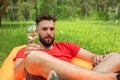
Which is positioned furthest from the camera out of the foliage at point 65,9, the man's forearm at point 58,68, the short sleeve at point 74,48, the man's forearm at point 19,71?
the foliage at point 65,9

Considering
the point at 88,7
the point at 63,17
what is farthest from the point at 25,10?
the point at 88,7

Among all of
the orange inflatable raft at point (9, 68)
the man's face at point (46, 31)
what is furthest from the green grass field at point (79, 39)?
the man's face at point (46, 31)

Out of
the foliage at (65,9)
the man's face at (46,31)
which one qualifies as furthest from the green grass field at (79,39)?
the foliage at (65,9)

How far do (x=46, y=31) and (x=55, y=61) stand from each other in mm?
936

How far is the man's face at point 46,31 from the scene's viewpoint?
3879 mm

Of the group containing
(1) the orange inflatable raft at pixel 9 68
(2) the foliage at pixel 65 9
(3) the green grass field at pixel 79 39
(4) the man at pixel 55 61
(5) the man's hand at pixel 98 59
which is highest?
(4) the man at pixel 55 61

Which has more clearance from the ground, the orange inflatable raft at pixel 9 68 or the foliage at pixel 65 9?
the orange inflatable raft at pixel 9 68

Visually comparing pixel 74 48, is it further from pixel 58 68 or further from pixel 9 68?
pixel 58 68

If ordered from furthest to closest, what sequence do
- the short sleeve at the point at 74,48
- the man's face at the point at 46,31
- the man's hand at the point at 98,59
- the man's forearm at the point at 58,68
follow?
the short sleeve at the point at 74,48
the man's face at the point at 46,31
the man's hand at the point at 98,59
the man's forearm at the point at 58,68

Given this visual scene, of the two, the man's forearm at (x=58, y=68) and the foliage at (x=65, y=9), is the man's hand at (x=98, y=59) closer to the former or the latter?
the man's forearm at (x=58, y=68)

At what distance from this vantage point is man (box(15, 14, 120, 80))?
2.89 meters

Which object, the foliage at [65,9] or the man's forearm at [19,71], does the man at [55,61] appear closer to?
the man's forearm at [19,71]

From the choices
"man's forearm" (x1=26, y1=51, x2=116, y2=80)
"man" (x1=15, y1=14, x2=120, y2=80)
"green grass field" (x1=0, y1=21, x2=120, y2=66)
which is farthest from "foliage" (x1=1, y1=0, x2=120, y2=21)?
"man's forearm" (x1=26, y1=51, x2=116, y2=80)

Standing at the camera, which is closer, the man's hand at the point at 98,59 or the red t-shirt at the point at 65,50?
the man's hand at the point at 98,59
